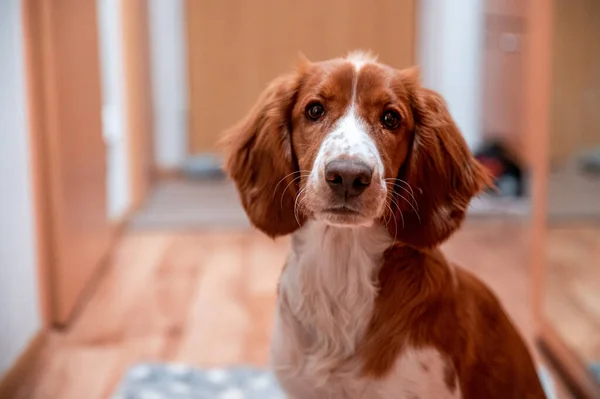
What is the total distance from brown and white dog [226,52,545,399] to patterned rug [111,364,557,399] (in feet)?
2.32

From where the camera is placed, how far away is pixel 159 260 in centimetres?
339

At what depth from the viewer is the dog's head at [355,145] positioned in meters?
1.30

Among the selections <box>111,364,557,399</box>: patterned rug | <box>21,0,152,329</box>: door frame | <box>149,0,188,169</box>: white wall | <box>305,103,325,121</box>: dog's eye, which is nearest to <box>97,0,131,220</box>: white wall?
<box>149,0,188,169</box>: white wall

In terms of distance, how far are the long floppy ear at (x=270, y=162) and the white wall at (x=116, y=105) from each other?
2678 mm

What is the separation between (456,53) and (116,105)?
91.6 inches

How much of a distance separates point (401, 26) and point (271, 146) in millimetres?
3840

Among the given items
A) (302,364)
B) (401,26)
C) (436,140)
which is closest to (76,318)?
(302,364)

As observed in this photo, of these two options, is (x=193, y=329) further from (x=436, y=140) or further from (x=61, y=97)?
(x=436, y=140)

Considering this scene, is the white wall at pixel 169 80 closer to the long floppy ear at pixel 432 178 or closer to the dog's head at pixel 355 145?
the dog's head at pixel 355 145

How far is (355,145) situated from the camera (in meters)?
1.25

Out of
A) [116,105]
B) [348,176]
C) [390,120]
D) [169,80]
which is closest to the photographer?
[348,176]

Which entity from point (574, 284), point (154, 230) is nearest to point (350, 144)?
point (574, 284)

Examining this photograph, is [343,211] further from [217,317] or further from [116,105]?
[116,105]

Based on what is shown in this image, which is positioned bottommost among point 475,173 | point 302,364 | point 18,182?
point 302,364
